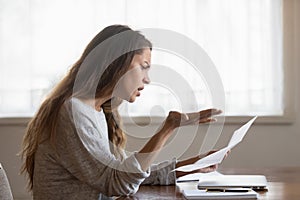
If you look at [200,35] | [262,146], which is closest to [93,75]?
[200,35]

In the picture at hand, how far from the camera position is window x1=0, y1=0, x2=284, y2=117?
340 centimetres

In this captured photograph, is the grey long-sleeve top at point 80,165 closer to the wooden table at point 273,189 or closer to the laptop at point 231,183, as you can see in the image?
the wooden table at point 273,189

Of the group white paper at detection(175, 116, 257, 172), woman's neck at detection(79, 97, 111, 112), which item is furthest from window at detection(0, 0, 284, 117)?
woman's neck at detection(79, 97, 111, 112)

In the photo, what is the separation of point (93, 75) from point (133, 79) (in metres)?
0.12

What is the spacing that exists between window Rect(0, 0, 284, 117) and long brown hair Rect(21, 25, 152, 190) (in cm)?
172

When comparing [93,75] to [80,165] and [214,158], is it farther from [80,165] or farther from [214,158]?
[214,158]

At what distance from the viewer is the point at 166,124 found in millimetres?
1493

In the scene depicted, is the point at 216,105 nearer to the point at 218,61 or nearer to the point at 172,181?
the point at 218,61

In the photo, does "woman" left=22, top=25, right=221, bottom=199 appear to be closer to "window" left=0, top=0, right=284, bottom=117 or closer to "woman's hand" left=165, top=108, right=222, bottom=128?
"woman's hand" left=165, top=108, right=222, bottom=128

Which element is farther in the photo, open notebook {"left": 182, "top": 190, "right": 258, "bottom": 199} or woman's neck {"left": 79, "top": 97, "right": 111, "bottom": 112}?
woman's neck {"left": 79, "top": 97, "right": 111, "bottom": 112}

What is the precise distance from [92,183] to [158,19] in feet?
6.64

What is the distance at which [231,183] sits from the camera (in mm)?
1736

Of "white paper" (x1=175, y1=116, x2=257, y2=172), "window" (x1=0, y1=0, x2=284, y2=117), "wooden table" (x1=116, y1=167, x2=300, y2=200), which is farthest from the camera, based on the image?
"window" (x1=0, y1=0, x2=284, y2=117)

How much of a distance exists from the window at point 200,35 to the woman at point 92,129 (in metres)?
1.72
